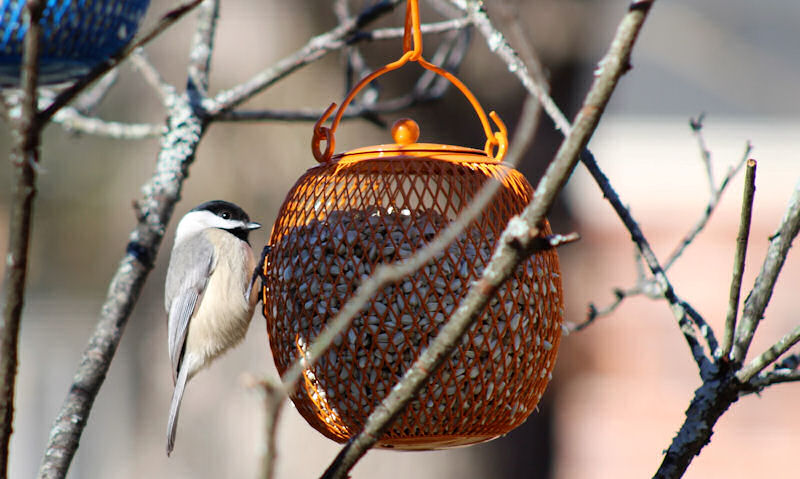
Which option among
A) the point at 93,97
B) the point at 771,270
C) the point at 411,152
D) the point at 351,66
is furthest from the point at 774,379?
the point at 93,97

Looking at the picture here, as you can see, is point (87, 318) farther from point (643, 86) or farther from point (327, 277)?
point (643, 86)

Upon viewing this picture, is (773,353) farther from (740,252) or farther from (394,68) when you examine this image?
(394,68)

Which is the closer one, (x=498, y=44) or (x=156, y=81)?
(x=498, y=44)

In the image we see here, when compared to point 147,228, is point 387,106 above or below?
above

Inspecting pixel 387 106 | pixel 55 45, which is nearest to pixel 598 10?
pixel 387 106

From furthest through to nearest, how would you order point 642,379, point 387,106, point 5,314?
point 642,379
point 387,106
point 5,314

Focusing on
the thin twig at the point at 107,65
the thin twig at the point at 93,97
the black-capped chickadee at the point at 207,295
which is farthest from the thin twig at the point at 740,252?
the thin twig at the point at 93,97
